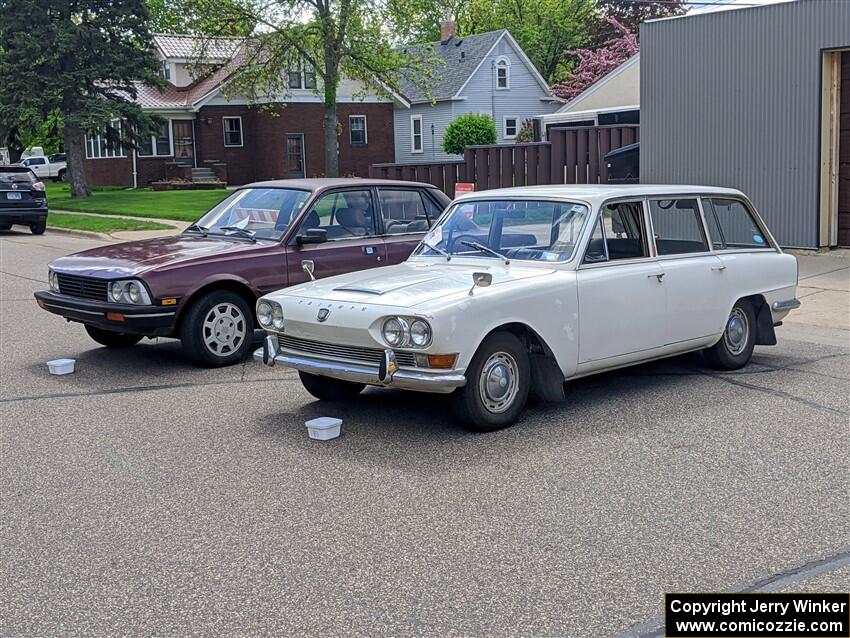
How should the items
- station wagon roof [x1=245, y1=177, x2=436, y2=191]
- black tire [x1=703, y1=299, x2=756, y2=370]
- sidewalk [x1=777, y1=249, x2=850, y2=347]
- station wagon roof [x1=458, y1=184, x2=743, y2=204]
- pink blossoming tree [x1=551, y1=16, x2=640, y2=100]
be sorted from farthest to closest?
1. pink blossoming tree [x1=551, y1=16, x2=640, y2=100]
2. sidewalk [x1=777, y1=249, x2=850, y2=347]
3. station wagon roof [x1=245, y1=177, x2=436, y2=191]
4. black tire [x1=703, y1=299, x2=756, y2=370]
5. station wagon roof [x1=458, y1=184, x2=743, y2=204]

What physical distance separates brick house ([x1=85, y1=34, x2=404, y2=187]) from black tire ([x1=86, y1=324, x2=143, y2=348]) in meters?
37.8

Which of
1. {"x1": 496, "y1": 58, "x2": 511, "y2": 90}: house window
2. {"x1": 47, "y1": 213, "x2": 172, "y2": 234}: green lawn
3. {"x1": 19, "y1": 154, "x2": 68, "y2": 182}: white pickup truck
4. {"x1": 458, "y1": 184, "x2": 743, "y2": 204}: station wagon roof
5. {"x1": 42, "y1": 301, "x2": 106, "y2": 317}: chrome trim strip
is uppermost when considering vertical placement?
{"x1": 496, "y1": 58, "x2": 511, "y2": 90}: house window

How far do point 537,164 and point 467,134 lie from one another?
894 inches

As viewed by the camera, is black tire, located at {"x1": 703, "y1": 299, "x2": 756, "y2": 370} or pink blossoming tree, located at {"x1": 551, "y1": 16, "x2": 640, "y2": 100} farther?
pink blossoming tree, located at {"x1": 551, "y1": 16, "x2": 640, "y2": 100}

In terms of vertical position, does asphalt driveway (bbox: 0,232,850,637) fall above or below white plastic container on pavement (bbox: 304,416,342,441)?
below

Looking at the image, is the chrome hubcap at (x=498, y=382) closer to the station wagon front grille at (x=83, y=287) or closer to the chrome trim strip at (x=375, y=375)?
the chrome trim strip at (x=375, y=375)

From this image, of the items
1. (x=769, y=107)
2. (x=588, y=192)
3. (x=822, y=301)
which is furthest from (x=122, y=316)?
(x=769, y=107)

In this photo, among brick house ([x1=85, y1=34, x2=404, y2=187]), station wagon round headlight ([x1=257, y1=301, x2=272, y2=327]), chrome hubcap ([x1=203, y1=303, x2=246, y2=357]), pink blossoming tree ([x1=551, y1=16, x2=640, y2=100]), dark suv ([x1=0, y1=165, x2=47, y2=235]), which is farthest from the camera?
pink blossoming tree ([x1=551, y1=16, x2=640, y2=100])

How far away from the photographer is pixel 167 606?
4289 mm

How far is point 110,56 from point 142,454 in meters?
33.8

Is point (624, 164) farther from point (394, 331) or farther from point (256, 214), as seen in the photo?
point (394, 331)

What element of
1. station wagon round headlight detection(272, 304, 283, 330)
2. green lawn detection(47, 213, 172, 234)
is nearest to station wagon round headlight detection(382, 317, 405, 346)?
station wagon round headlight detection(272, 304, 283, 330)

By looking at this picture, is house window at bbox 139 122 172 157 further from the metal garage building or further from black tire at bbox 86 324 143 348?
black tire at bbox 86 324 143 348

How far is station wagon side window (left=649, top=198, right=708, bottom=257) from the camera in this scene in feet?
26.4
